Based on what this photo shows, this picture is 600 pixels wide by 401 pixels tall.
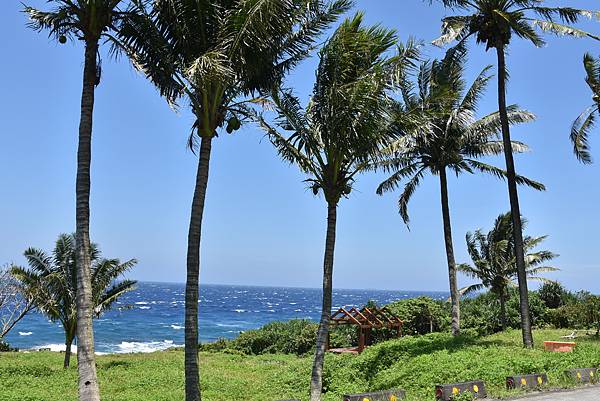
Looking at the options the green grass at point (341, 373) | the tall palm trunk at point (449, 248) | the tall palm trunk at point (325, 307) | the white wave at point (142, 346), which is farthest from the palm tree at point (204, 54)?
the white wave at point (142, 346)

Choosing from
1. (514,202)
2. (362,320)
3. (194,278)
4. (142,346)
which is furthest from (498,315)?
(142,346)

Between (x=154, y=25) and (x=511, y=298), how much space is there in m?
29.6

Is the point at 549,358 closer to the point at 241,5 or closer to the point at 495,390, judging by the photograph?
the point at 495,390

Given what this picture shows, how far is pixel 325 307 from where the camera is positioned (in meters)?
10.6

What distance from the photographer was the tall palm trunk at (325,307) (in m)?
10.4

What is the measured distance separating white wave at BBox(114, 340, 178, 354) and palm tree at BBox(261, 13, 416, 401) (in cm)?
3801

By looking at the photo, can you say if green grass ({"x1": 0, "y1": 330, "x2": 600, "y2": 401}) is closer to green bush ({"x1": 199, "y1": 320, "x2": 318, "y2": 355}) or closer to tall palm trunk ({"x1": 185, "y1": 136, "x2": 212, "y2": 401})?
tall palm trunk ({"x1": 185, "y1": 136, "x2": 212, "y2": 401})

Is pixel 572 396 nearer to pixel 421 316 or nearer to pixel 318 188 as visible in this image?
pixel 318 188

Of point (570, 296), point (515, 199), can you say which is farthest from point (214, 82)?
point (570, 296)

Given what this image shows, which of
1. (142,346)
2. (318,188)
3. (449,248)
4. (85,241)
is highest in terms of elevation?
(318,188)

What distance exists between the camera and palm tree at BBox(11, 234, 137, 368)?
878 inches

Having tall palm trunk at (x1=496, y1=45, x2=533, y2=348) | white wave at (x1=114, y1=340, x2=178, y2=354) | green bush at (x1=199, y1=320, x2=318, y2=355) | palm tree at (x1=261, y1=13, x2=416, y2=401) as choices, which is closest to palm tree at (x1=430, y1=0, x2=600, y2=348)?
tall palm trunk at (x1=496, y1=45, x2=533, y2=348)

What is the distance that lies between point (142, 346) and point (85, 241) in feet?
145

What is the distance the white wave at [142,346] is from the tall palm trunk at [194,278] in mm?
38997
